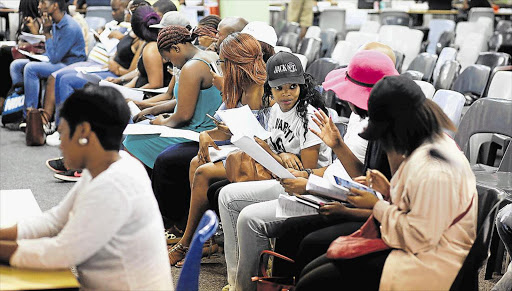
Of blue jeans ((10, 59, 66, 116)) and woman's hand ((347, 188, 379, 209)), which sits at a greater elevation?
woman's hand ((347, 188, 379, 209))

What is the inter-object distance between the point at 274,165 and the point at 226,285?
2.83ft

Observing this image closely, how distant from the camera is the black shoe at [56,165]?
5589 millimetres

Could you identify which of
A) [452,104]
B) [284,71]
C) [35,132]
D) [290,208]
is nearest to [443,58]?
[452,104]

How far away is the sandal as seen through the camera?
369 centimetres

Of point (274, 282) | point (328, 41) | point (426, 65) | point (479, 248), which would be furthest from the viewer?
point (328, 41)

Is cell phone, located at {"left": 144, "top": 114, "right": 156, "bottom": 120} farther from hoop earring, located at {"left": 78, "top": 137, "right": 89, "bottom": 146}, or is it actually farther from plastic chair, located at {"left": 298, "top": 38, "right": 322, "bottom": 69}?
plastic chair, located at {"left": 298, "top": 38, "right": 322, "bottom": 69}

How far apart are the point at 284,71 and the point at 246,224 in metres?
0.70

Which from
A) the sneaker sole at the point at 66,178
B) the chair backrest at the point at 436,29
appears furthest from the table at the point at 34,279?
the chair backrest at the point at 436,29

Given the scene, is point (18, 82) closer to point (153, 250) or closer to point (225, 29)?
point (225, 29)

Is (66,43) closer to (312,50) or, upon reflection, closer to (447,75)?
(312,50)

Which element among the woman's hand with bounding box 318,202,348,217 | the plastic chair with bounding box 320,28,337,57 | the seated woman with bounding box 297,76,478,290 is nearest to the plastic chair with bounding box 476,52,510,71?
the plastic chair with bounding box 320,28,337,57

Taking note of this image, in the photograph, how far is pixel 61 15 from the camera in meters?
6.67

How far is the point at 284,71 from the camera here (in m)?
3.21

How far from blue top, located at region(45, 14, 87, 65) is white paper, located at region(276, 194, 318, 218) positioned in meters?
4.46
